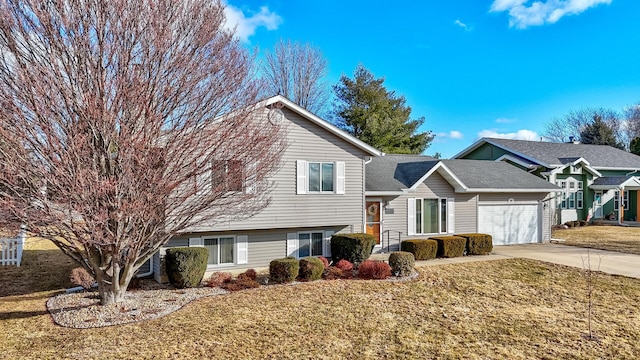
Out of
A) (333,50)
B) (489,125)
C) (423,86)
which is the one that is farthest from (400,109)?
(489,125)

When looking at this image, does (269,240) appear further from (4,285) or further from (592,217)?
(592,217)

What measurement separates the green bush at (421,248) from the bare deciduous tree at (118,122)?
8.29 metres

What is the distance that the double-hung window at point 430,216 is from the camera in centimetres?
1705

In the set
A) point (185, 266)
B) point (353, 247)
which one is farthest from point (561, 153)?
point (185, 266)

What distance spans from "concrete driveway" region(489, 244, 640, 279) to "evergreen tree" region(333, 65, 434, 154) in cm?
1452

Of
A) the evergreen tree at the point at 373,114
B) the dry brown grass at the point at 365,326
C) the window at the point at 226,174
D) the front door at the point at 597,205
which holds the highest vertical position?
the evergreen tree at the point at 373,114

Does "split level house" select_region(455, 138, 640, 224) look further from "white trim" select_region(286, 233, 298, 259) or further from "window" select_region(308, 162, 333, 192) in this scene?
"white trim" select_region(286, 233, 298, 259)

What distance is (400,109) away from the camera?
33906mm

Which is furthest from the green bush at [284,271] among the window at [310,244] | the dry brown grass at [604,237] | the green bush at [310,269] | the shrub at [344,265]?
the dry brown grass at [604,237]

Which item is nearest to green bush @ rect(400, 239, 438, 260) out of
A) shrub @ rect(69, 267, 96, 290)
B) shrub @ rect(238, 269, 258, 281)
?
shrub @ rect(238, 269, 258, 281)

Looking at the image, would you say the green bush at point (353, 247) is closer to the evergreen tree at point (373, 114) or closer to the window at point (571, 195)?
the evergreen tree at point (373, 114)

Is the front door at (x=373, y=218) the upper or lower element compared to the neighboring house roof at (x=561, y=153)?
lower

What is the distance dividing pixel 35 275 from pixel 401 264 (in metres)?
12.0

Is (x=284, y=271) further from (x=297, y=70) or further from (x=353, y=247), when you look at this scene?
(x=297, y=70)
